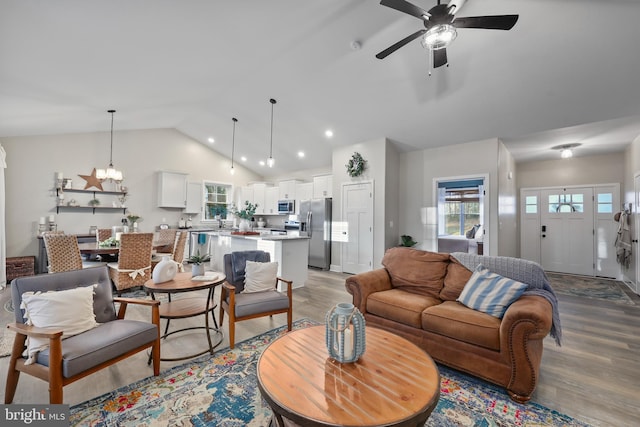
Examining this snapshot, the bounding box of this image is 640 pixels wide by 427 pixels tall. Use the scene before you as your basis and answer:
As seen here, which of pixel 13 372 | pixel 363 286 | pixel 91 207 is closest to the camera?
pixel 13 372

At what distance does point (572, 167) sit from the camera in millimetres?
6109

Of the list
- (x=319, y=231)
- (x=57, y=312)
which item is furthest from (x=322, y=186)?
(x=57, y=312)

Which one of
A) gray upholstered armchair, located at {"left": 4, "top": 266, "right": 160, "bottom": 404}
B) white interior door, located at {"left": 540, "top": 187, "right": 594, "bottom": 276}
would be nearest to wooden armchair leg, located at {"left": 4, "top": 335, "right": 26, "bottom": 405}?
gray upholstered armchair, located at {"left": 4, "top": 266, "right": 160, "bottom": 404}

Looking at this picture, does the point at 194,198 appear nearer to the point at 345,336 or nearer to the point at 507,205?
the point at 345,336

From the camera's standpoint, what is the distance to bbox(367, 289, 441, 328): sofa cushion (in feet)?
8.07

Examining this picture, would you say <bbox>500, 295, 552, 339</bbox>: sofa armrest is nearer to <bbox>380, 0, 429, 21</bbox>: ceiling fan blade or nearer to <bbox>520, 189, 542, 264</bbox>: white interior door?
<bbox>380, 0, 429, 21</bbox>: ceiling fan blade

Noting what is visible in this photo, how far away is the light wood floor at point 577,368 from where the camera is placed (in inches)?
73.6

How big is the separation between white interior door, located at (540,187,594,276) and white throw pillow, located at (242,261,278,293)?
22.0 ft

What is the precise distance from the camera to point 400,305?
102 inches

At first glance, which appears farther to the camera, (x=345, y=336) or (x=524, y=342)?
(x=524, y=342)

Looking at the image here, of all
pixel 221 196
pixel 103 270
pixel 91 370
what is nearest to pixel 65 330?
pixel 91 370

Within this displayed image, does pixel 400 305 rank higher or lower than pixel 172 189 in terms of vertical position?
lower

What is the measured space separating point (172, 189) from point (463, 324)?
710cm

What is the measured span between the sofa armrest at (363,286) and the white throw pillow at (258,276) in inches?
34.2
